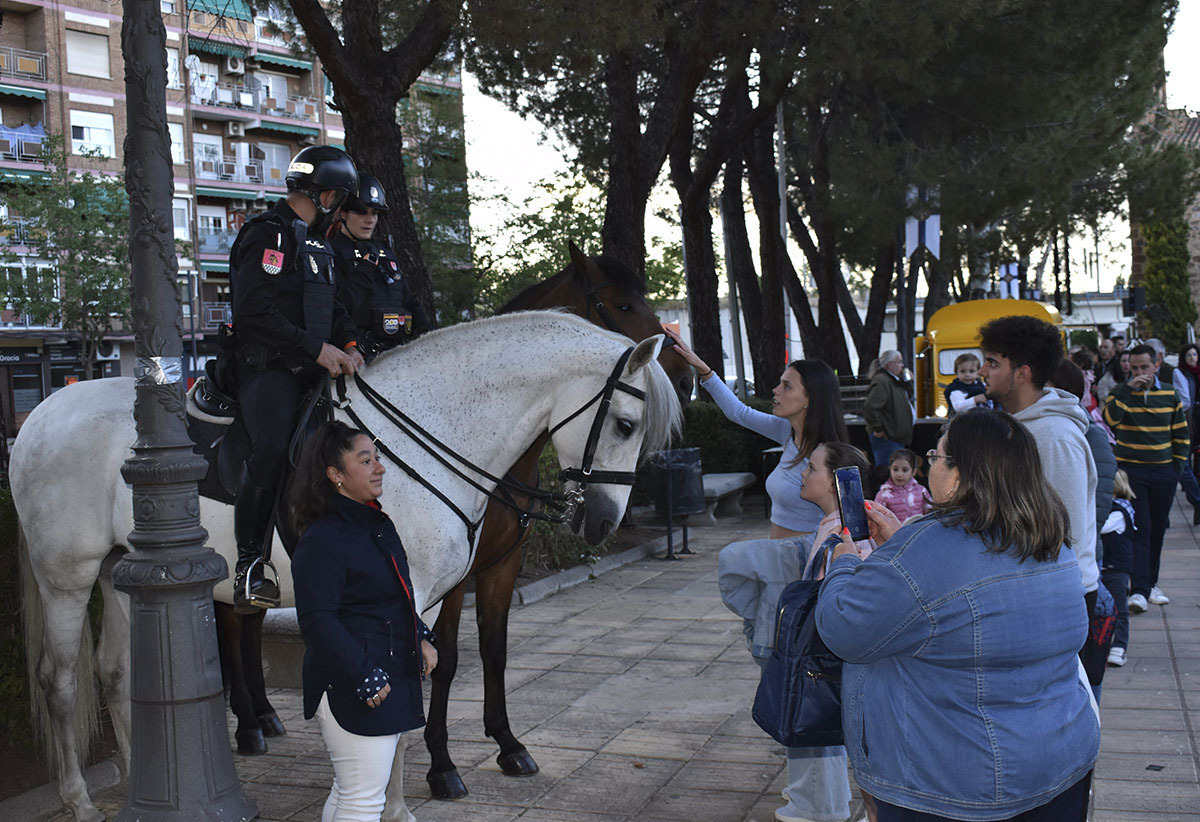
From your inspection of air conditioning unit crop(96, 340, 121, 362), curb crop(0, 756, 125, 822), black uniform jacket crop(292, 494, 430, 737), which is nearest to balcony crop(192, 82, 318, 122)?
air conditioning unit crop(96, 340, 121, 362)

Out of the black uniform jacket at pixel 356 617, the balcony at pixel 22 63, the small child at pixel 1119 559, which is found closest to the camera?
the black uniform jacket at pixel 356 617

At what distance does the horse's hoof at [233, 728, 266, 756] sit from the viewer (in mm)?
5414

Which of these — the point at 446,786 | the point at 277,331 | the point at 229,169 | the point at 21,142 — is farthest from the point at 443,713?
the point at 229,169

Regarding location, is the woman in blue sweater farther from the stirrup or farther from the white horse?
the stirrup

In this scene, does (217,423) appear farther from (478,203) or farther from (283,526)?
(478,203)

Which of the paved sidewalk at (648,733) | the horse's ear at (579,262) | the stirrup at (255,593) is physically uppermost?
the horse's ear at (579,262)

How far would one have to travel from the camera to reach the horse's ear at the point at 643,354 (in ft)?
13.8

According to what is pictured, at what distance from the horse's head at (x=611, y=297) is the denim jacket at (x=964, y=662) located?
3690 millimetres

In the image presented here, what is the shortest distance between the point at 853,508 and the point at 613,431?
163 cm

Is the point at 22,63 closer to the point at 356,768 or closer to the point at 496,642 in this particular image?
the point at 496,642

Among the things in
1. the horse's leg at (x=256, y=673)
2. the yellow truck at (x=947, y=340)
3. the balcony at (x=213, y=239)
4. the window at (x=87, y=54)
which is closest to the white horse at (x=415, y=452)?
the horse's leg at (x=256, y=673)

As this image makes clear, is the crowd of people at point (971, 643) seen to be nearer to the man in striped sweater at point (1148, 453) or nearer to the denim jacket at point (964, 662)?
the denim jacket at point (964, 662)

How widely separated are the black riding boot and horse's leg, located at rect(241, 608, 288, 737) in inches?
59.8

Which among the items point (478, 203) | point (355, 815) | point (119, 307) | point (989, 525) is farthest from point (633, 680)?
point (119, 307)
